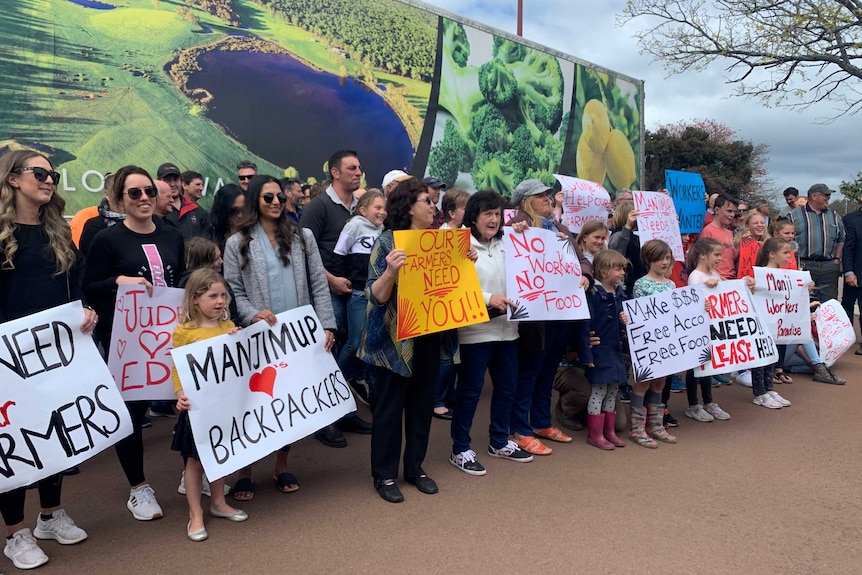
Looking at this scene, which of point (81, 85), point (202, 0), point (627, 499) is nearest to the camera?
point (627, 499)

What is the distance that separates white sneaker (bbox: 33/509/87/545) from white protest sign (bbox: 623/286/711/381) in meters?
3.86

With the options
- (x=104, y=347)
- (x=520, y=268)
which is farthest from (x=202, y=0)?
(x=520, y=268)

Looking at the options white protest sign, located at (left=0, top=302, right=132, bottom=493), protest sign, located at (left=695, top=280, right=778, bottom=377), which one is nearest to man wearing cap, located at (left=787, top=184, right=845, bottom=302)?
protest sign, located at (left=695, top=280, right=778, bottom=377)

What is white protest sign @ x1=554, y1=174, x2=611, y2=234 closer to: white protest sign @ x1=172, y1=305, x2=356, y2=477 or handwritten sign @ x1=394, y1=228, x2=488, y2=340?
handwritten sign @ x1=394, y1=228, x2=488, y2=340

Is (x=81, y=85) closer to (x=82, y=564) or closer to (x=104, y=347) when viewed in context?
(x=104, y=347)

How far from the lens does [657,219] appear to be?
21.4 feet

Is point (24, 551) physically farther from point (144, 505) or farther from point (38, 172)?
point (38, 172)

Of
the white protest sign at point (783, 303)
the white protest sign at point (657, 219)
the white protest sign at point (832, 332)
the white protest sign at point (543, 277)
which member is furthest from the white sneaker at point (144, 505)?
the white protest sign at point (832, 332)

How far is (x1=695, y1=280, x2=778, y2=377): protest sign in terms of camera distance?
5539 millimetres

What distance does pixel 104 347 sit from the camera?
4129mm

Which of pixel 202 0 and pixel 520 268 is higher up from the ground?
pixel 202 0

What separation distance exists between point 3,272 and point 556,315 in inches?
131

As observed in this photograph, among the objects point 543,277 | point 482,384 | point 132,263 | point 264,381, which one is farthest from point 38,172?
point 543,277

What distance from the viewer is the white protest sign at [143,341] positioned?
3701 mm
